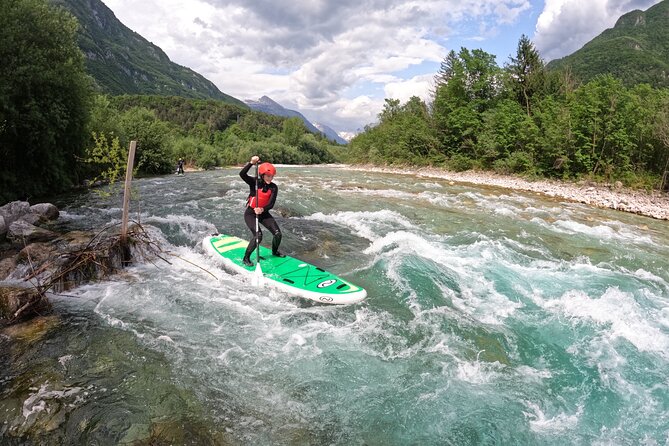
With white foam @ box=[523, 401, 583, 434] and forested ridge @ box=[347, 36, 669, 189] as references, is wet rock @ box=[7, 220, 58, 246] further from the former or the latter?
forested ridge @ box=[347, 36, 669, 189]

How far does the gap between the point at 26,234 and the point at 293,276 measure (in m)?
7.17

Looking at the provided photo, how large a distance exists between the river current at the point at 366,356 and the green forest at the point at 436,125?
429 cm

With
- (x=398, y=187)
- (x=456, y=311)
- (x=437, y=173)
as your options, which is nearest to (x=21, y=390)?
(x=456, y=311)

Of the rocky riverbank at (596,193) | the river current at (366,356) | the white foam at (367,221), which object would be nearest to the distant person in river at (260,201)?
the river current at (366,356)

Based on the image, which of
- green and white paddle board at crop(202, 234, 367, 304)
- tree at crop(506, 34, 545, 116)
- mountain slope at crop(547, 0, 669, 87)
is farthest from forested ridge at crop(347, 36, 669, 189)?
mountain slope at crop(547, 0, 669, 87)

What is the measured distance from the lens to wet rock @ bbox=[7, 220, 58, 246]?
936 cm

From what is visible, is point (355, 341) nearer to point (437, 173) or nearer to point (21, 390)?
point (21, 390)

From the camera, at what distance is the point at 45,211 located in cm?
1205

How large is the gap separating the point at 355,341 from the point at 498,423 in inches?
87.3

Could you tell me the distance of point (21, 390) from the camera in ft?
13.8

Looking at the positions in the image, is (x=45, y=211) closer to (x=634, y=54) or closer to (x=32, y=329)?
(x=32, y=329)

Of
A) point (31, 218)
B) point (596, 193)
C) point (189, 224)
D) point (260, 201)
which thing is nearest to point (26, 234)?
point (31, 218)

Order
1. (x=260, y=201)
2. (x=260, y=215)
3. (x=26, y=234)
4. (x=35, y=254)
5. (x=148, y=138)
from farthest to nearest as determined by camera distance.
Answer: (x=148, y=138) < (x=26, y=234) < (x=260, y=215) < (x=260, y=201) < (x=35, y=254)

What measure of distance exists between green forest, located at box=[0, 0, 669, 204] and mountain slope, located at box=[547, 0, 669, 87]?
3326cm
